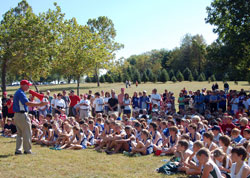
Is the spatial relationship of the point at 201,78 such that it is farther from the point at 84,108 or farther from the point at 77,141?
the point at 77,141

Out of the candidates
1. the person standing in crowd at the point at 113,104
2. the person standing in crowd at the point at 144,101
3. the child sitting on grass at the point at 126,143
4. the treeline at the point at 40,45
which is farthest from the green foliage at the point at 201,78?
the child sitting on grass at the point at 126,143

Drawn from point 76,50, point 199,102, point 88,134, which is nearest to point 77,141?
point 88,134

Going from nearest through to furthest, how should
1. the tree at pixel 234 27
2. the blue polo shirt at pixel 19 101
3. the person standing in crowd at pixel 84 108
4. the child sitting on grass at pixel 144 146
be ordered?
the blue polo shirt at pixel 19 101 → the child sitting on grass at pixel 144 146 → the person standing in crowd at pixel 84 108 → the tree at pixel 234 27

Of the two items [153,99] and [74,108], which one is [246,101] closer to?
[153,99]

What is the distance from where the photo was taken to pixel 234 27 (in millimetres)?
18578

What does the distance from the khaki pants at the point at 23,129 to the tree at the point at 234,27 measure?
14.7 meters

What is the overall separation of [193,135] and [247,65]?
14.3m

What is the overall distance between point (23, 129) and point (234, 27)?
53.1 feet

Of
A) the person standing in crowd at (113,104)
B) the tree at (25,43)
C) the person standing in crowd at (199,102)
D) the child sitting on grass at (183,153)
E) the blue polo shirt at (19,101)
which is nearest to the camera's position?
the child sitting on grass at (183,153)

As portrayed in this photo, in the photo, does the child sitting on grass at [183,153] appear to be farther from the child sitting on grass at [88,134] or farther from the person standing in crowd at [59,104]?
the person standing in crowd at [59,104]

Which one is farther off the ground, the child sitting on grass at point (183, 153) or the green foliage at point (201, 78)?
the green foliage at point (201, 78)

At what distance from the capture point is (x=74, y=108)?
1336 centimetres

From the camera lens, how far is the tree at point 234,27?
17578mm

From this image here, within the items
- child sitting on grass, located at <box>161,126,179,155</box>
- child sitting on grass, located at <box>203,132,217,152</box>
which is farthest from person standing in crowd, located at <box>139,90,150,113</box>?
child sitting on grass, located at <box>203,132,217,152</box>
